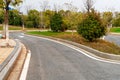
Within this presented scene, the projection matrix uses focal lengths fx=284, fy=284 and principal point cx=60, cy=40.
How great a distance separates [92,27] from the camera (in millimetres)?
28578

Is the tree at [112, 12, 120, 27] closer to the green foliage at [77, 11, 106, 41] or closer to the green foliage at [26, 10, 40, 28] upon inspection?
the green foliage at [26, 10, 40, 28]

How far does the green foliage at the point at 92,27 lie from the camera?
28.4 meters

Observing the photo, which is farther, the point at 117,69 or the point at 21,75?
the point at 117,69

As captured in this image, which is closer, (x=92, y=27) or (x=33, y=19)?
(x=92, y=27)

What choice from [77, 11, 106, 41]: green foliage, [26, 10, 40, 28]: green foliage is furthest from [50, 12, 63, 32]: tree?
[26, 10, 40, 28]: green foliage

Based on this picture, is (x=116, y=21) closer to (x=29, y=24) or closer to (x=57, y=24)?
(x=29, y=24)

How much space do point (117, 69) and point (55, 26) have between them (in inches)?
1728

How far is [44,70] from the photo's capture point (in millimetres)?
12711

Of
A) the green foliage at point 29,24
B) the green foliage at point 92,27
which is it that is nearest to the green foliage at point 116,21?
the green foliage at point 29,24

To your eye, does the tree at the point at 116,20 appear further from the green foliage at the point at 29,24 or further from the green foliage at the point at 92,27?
the green foliage at the point at 92,27

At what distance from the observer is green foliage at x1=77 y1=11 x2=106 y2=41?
28.4m

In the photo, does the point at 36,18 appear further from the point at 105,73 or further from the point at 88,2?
the point at 105,73

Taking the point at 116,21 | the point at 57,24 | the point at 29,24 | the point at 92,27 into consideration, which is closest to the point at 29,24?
the point at 29,24

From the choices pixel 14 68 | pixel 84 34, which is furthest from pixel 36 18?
pixel 14 68
